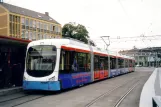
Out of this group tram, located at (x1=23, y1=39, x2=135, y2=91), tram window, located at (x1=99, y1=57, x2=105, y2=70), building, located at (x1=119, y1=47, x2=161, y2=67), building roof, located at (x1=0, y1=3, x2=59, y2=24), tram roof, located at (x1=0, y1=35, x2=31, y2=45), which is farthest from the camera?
building, located at (x1=119, y1=47, x2=161, y2=67)

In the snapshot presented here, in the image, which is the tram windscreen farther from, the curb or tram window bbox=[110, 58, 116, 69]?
tram window bbox=[110, 58, 116, 69]

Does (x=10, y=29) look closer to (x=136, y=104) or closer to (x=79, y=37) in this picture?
(x=79, y=37)

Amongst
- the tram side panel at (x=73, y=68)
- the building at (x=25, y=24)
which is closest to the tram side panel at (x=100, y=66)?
the tram side panel at (x=73, y=68)

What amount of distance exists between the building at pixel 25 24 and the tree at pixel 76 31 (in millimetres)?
6357

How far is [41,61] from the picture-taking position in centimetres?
1534

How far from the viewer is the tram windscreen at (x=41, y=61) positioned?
595 inches

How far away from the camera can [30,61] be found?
51.3 feet

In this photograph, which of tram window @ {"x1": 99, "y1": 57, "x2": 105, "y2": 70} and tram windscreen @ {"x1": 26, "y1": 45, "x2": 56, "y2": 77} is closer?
tram windscreen @ {"x1": 26, "y1": 45, "x2": 56, "y2": 77}

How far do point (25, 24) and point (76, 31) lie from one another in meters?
15.3

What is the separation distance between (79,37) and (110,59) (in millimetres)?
48782

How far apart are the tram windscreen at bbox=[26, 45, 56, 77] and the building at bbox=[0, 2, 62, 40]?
52566mm

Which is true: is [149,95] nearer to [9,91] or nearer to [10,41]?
[9,91]

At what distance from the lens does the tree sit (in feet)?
257

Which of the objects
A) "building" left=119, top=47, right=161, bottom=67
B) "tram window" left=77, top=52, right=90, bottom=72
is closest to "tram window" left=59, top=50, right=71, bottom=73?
"tram window" left=77, top=52, right=90, bottom=72
